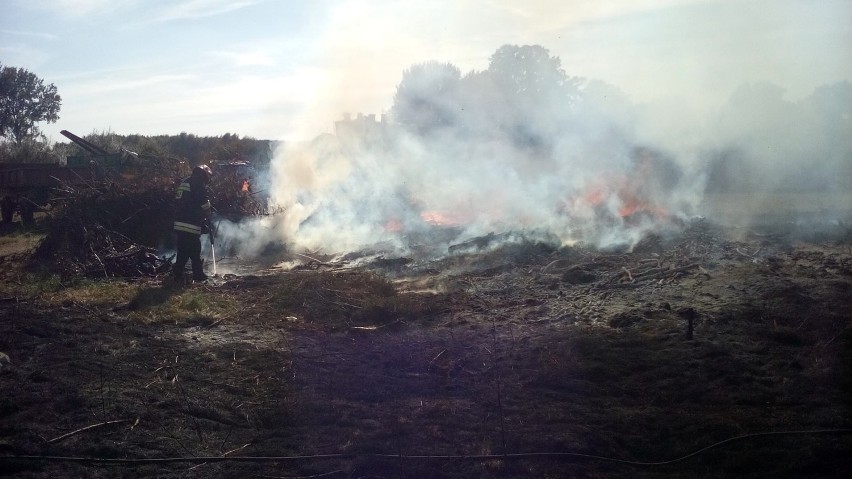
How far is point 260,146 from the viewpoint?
2755 centimetres

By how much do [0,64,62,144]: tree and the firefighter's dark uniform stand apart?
103ft

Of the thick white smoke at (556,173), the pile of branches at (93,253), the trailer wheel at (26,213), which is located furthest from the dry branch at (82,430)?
the trailer wheel at (26,213)

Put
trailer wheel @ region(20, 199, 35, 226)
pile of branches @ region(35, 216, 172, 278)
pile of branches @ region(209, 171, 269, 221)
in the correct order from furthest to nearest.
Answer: trailer wheel @ region(20, 199, 35, 226) < pile of branches @ region(209, 171, 269, 221) < pile of branches @ region(35, 216, 172, 278)

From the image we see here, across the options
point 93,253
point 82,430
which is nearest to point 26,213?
point 93,253

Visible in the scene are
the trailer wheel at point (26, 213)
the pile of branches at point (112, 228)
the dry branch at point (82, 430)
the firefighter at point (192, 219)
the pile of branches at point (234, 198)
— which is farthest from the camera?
the trailer wheel at point (26, 213)

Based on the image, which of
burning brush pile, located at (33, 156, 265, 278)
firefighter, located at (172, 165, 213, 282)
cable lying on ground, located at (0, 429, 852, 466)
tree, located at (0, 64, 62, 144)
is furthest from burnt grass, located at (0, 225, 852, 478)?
tree, located at (0, 64, 62, 144)

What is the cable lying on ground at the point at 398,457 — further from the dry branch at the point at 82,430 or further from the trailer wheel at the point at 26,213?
the trailer wheel at the point at 26,213

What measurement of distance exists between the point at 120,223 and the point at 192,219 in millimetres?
3727

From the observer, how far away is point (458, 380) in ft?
21.5

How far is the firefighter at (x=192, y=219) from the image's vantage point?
11.3 m

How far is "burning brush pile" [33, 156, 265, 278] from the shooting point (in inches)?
468

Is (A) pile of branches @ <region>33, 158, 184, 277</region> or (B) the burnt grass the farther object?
(A) pile of branches @ <region>33, 158, 184, 277</region>

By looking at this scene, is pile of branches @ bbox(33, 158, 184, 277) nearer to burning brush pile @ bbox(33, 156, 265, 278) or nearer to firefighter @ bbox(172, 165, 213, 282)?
burning brush pile @ bbox(33, 156, 265, 278)

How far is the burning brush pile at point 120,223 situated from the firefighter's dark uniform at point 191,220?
1126 millimetres
